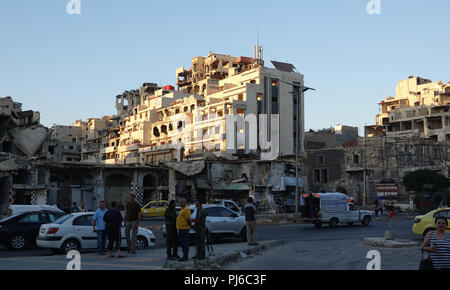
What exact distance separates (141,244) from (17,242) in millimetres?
4841

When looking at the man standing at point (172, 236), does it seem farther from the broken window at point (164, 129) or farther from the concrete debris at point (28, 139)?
the broken window at point (164, 129)

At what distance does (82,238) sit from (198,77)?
81.3 metres

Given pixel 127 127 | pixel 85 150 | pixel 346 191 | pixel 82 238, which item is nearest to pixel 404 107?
pixel 346 191

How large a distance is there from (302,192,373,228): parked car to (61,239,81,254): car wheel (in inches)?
620

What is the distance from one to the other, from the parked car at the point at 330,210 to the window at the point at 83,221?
1532cm

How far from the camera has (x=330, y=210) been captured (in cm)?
2759

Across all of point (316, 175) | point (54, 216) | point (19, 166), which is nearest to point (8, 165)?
point (19, 166)

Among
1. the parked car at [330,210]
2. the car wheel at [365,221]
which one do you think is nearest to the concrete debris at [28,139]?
the parked car at [330,210]

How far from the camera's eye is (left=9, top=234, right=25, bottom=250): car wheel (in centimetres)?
1687

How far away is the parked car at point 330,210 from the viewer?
27188 millimetres

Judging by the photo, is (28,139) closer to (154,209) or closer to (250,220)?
(154,209)

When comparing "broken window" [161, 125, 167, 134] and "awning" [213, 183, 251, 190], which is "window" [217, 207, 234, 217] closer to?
"awning" [213, 183, 251, 190]

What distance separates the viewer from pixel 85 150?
102062 millimetres
